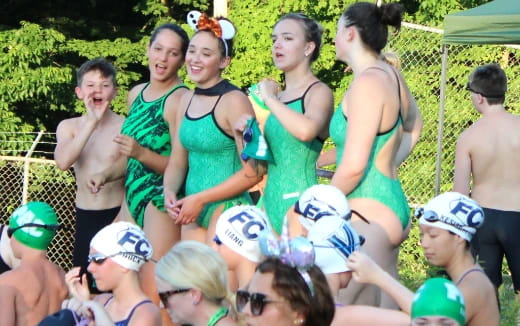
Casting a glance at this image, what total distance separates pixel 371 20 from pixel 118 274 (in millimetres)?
1816

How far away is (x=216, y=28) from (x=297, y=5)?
11756mm

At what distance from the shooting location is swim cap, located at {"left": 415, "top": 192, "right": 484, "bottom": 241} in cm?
512

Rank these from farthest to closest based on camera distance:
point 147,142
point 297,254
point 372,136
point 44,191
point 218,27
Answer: point 44,191, point 147,142, point 218,27, point 372,136, point 297,254

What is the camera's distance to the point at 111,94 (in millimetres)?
7336

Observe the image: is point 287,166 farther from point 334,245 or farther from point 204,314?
point 204,314

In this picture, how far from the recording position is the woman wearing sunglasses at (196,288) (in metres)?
4.27

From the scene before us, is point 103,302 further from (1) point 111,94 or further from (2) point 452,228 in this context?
(1) point 111,94

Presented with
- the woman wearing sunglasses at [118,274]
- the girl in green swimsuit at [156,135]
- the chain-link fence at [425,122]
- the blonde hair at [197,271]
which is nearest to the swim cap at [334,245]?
the blonde hair at [197,271]

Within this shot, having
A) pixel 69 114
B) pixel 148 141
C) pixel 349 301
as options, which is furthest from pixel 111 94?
pixel 69 114

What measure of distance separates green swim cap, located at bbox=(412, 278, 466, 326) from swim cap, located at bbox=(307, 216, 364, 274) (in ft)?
3.43

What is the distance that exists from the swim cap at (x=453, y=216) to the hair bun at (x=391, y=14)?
1002 mm

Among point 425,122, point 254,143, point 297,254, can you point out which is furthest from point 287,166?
point 425,122

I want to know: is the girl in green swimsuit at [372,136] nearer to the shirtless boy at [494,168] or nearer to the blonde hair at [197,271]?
the blonde hair at [197,271]

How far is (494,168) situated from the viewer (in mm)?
8125
